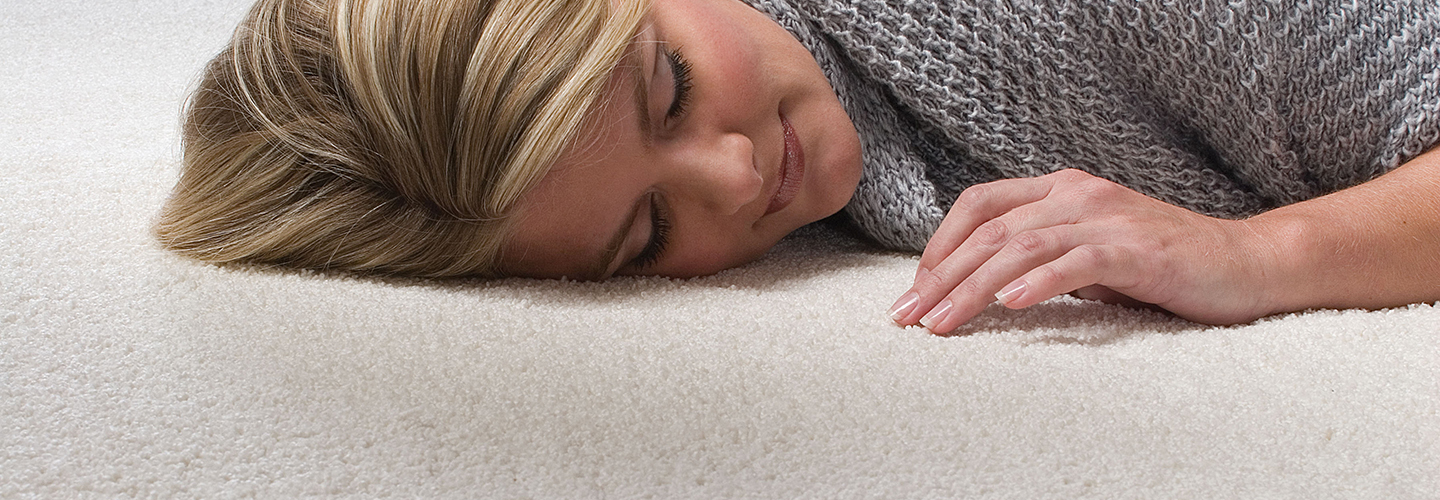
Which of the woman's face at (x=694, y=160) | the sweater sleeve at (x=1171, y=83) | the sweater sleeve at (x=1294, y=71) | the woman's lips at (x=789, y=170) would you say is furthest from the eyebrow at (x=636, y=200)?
the sweater sleeve at (x=1294, y=71)

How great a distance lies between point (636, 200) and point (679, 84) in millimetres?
83

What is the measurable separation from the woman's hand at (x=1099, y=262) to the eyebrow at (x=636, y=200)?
20 centimetres

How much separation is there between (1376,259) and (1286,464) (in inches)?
11.4

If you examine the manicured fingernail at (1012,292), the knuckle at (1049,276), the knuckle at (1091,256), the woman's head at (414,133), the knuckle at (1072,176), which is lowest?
the manicured fingernail at (1012,292)

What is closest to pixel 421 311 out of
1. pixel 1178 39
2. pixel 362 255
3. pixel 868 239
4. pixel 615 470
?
pixel 362 255

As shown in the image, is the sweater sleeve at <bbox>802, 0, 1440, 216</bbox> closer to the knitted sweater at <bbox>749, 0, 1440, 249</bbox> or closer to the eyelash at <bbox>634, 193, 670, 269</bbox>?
the knitted sweater at <bbox>749, 0, 1440, 249</bbox>

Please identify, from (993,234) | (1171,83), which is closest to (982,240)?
(993,234)

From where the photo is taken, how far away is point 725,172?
732 mm

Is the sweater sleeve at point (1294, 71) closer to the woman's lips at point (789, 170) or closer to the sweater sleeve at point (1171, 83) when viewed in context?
the sweater sleeve at point (1171, 83)

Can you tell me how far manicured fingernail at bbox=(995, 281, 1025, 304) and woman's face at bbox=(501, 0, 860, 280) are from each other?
187mm

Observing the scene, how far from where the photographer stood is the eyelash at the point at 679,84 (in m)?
0.75

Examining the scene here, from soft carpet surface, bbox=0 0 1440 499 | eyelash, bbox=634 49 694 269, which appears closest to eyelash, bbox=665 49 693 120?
eyelash, bbox=634 49 694 269

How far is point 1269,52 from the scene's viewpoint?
2.65 ft

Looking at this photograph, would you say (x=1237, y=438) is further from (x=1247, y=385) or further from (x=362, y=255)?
(x=362, y=255)
